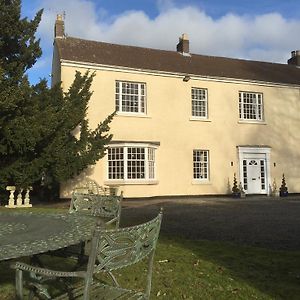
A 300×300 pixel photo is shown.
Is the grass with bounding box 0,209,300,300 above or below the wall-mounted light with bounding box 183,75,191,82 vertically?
below

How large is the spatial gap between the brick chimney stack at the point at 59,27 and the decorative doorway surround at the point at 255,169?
11933 millimetres

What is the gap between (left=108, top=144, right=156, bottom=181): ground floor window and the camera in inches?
801

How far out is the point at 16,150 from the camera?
15.0 m

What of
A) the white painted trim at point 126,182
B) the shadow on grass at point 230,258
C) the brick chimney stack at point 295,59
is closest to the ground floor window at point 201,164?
the white painted trim at point 126,182

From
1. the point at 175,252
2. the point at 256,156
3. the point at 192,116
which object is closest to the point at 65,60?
the point at 192,116

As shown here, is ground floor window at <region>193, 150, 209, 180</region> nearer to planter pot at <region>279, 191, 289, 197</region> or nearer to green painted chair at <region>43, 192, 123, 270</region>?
planter pot at <region>279, 191, 289, 197</region>

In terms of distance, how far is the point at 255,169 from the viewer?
2308 centimetres

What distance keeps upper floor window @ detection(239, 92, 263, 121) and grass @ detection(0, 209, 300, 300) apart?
55.9ft

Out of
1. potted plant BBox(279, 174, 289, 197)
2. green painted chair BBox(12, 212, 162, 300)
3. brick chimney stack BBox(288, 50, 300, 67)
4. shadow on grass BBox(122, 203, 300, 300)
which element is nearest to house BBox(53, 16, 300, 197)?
potted plant BBox(279, 174, 289, 197)

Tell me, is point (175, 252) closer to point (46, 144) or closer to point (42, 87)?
point (46, 144)

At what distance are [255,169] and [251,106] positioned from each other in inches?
148

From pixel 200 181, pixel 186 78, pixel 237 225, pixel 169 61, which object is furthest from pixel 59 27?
pixel 237 225

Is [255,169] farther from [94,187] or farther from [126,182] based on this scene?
[94,187]

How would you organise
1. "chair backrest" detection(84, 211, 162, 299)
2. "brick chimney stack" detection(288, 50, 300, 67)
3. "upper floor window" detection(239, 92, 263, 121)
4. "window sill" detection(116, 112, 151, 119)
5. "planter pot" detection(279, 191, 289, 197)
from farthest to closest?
"brick chimney stack" detection(288, 50, 300, 67)
"upper floor window" detection(239, 92, 263, 121)
"planter pot" detection(279, 191, 289, 197)
"window sill" detection(116, 112, 151, 119)
"chair backrest" detection(84, 211, 162, 299)
